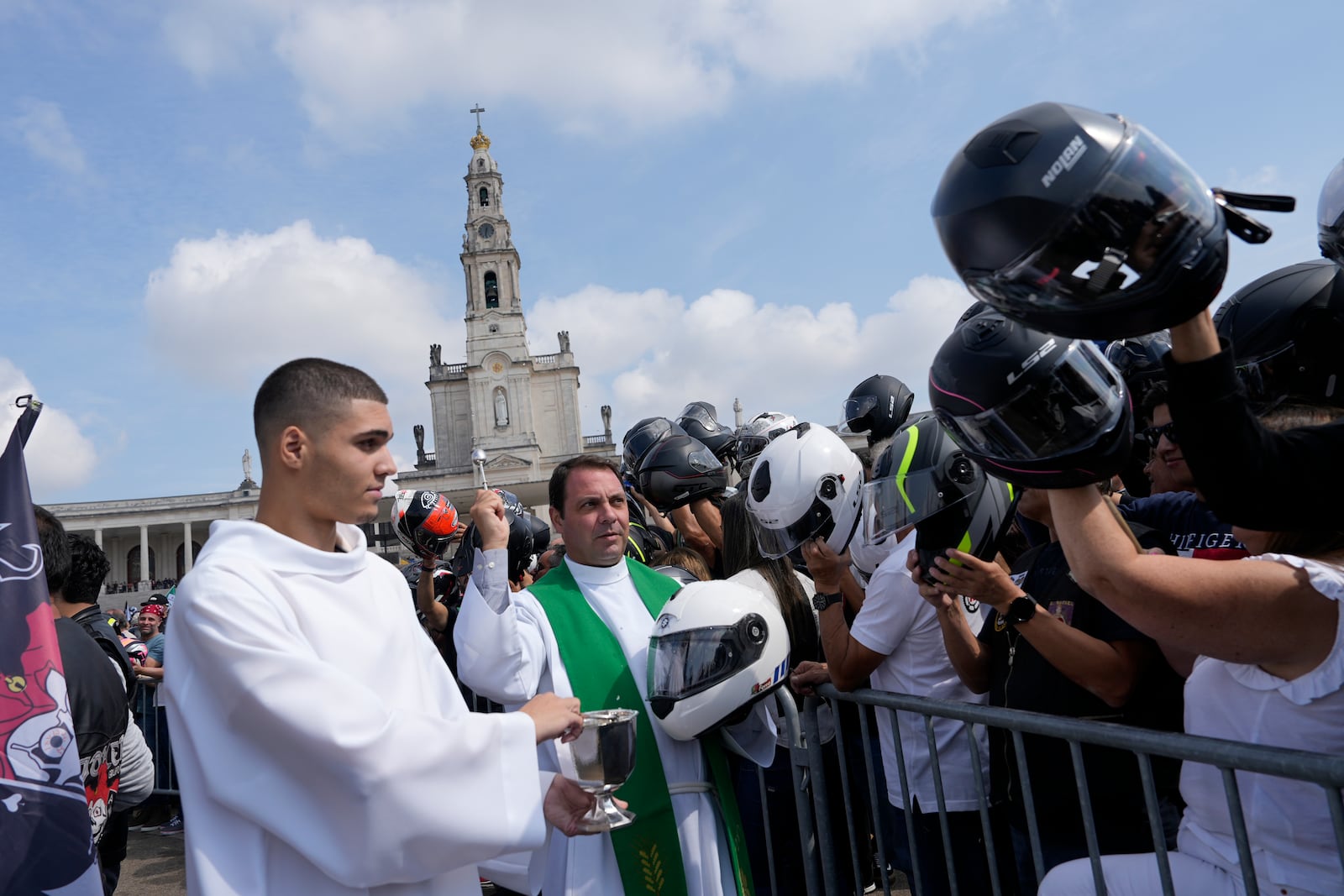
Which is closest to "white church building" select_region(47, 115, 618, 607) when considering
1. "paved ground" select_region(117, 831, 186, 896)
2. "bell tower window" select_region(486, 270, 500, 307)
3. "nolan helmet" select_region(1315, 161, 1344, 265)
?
"bell tower window" select_region(486, 270, 500, 307)

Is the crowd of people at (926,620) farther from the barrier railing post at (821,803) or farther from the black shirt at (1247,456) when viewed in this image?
the barrier railing post at (821,803)

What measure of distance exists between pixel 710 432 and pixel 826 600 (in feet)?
13.1

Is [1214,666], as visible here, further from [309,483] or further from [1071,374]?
[309,483]

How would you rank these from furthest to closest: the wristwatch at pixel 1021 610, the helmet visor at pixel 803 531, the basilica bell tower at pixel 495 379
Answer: the basilica bell tower at pixel 495 379 < the helmet visor at pixel 803 531 < the wristwatch at pixel 1021 610

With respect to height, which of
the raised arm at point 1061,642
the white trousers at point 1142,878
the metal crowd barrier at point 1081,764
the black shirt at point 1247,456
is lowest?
the white trousers at point 1142,878

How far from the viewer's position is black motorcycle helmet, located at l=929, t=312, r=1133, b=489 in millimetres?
1857

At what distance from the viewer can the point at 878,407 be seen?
19.9 feet

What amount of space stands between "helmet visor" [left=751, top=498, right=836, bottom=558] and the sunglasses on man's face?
1291 millimetres

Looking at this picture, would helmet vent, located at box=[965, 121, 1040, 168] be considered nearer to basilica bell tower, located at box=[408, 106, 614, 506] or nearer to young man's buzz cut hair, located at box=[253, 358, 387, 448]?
young man's buzz cut hair, located at box=[253, 358, 387, 448]

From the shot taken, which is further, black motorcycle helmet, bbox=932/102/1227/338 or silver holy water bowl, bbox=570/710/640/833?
silver holy water bowl, bbox=570/710/640/833

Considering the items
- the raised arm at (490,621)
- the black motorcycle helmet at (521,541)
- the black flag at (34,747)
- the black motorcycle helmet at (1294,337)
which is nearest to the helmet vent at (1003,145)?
the black motorcycle helmet at (1294,337)

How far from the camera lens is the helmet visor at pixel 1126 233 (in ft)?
5.08

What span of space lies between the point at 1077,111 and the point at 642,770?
107 inches

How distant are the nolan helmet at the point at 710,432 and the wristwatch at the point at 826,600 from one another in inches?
131
